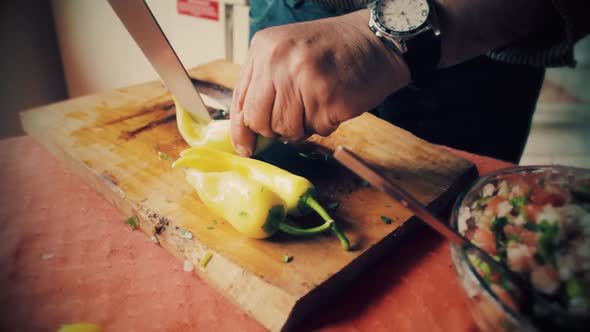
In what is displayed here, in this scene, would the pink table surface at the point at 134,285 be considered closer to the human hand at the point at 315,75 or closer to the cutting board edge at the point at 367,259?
the cutting board edge at the point at 367,259

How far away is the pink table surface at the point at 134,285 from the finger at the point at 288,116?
0.33 metres

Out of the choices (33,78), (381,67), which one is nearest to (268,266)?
(381,67)

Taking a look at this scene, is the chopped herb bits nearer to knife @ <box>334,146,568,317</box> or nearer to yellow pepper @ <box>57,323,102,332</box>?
yellow pepper @ <box>57,323,102,332</box>

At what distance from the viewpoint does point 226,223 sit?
0.80m

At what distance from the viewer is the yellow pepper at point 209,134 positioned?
0.97 meters

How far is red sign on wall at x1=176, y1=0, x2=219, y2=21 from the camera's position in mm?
1829

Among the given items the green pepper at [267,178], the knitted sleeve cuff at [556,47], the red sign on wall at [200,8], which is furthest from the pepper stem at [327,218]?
the red sign on wall at [200,8]

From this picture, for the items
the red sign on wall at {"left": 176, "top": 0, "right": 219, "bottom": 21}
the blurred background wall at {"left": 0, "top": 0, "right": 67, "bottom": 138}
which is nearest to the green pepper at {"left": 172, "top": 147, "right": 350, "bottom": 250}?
the red sign on wall at {"left": 176, "top": 0, "right": 219, "bottom": 21}

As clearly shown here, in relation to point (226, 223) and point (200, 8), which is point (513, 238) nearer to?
point (226, 223)

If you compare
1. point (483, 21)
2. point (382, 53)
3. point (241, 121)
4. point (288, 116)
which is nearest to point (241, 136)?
point (241, 121)

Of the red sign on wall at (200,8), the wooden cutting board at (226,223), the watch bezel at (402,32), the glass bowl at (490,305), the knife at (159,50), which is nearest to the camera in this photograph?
the glass bowl at (490,305)

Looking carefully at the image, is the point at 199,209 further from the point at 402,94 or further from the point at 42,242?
the point at 402,94

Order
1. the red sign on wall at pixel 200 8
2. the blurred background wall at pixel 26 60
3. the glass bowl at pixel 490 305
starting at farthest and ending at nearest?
the blurred background wall at pixel 26 60
the red sign on wall at pixel 200 8
the glass bowl at pixel 490 305

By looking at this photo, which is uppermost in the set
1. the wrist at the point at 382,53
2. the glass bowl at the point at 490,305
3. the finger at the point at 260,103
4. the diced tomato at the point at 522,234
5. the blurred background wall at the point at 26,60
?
the wrist at the point at 382,53
